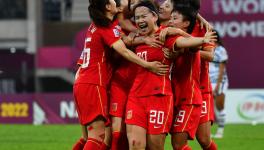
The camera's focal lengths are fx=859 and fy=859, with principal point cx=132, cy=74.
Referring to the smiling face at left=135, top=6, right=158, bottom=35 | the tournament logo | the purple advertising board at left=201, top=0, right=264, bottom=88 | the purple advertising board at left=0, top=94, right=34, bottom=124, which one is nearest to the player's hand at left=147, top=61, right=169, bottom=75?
the smiling face at left=135, top=6, right=158, bottom=35

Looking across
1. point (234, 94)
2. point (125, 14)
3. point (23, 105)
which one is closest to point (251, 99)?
point (234, 94)

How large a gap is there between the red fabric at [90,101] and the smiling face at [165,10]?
46.2 inches

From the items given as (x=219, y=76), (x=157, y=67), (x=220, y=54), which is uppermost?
(x=157, y=67)

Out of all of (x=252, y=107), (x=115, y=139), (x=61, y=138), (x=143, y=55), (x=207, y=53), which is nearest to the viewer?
(x=143, y=55)

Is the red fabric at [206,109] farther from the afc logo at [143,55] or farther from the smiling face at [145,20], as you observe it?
the smiling face at [145,20]

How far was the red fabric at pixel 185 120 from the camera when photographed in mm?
9938

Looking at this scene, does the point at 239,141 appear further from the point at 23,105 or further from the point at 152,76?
the point at 23,105

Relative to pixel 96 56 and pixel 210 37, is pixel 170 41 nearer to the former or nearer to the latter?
pixel 210 37

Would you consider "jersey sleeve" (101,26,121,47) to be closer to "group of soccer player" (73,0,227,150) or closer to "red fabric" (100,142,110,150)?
"group of soccer player" (73,0,227,150)

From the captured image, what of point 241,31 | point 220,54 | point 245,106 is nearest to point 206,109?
point 220,54

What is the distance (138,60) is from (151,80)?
280mm

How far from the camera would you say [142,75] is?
973 cm

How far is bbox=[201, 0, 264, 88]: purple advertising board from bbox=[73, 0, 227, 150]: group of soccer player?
13.5 meters

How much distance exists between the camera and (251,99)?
2488 centimetres
